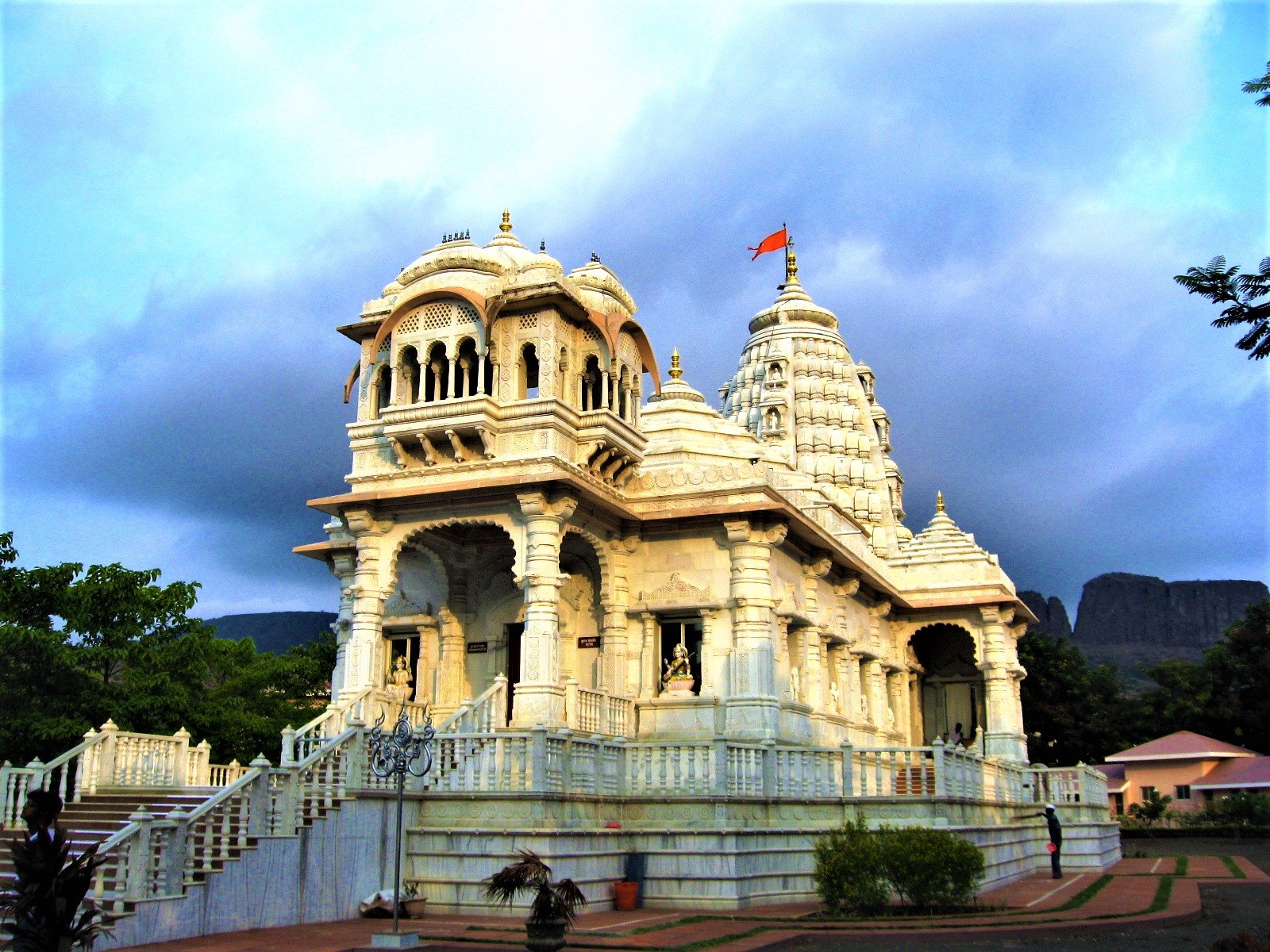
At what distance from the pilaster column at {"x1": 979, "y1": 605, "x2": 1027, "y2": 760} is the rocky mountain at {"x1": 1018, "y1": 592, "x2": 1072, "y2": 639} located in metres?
126

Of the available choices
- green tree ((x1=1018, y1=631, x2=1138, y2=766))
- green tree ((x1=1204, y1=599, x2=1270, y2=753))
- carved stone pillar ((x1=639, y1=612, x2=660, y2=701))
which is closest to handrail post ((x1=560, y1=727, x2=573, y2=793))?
carved stone pillar ((x1=639, y1=612, x2=660, y2=701))

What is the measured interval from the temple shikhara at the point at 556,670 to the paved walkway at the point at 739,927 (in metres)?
0.57

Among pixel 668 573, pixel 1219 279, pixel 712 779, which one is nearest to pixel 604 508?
pixel 668 573

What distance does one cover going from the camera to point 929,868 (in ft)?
49.5

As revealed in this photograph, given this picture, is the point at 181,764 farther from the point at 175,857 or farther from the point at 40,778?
the point at 175,857

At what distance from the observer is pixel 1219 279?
1052 cm

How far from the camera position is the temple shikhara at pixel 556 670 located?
A: 15.3 metres

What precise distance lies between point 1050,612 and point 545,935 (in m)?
161

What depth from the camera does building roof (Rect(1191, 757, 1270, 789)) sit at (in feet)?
169

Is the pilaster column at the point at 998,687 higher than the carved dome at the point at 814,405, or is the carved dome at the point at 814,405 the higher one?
the carved dome at the point at 814,405

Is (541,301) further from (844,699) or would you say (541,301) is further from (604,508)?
(844,699)

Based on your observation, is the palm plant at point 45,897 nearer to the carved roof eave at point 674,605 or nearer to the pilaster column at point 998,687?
the carved roof eave at point 674,605

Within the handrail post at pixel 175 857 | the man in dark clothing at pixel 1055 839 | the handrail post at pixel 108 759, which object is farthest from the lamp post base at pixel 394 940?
the man in dark clothing at pixel 1055 839

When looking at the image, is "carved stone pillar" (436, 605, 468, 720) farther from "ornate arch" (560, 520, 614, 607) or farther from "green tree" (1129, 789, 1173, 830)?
"green tree" (1129, 789, 1173, 830)
